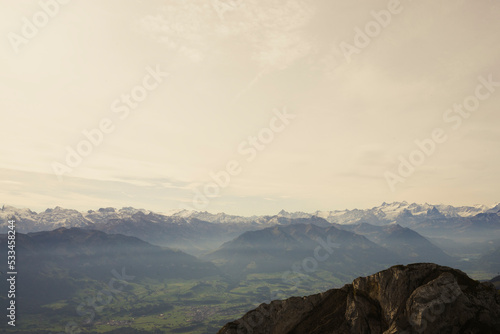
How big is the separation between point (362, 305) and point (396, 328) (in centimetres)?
854

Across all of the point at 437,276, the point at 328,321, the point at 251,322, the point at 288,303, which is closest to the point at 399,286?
the point at 437,276

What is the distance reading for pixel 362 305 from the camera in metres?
47.7

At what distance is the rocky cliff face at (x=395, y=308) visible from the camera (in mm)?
38250

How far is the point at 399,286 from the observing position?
147 ft

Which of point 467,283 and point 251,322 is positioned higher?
point 467,283

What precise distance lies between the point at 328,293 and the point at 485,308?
2476cm

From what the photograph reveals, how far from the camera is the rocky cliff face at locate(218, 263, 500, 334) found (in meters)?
38.2

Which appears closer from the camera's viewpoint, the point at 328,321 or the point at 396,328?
the point at 396,328

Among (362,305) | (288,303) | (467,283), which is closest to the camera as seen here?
(467,283)

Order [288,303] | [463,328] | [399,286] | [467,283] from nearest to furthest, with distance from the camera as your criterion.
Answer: [463,328]
[467,283]
[399,286]
[288,303]

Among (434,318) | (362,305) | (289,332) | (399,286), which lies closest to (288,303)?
(289,332)

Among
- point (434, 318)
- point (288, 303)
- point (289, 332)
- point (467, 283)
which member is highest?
point (467, 283)

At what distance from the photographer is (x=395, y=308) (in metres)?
42.9

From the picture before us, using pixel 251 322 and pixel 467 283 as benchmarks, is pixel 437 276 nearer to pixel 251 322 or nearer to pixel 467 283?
pixel 467 283
